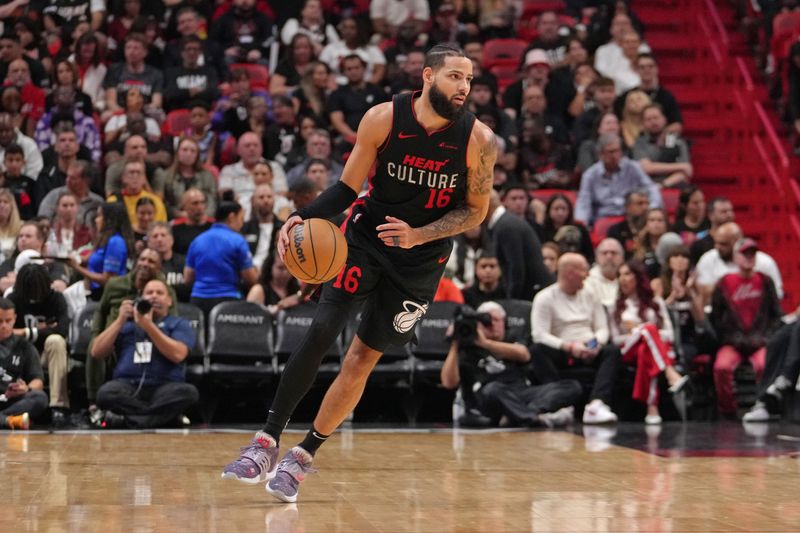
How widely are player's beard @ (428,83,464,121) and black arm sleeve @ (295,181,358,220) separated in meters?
0.50

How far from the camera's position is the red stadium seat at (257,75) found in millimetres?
13609

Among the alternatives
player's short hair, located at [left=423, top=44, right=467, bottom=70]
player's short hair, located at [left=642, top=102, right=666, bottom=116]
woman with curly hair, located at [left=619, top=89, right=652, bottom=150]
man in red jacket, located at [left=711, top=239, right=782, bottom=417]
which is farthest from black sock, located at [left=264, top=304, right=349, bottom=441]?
woman with curly hair, located at [left=619, top=89, right=652, bottom=150]

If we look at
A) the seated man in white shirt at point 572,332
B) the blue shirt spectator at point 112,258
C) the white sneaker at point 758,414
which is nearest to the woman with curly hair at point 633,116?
the seated man in white shirt at point 572,332

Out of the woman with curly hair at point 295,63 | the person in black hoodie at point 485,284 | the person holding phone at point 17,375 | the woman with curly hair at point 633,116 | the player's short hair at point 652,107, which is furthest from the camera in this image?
the woman with curly hair at point 295,63

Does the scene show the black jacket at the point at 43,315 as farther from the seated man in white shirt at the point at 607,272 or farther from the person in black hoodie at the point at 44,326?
the seated man in white shirt at the point at 607,272

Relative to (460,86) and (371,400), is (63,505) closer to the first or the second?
(460,86)

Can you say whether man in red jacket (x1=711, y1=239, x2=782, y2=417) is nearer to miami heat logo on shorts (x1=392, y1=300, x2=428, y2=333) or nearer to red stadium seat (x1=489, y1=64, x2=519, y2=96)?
red stadium seat (x1=489, y1=64, x2=519, y2=96)

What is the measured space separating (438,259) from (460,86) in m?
0.76

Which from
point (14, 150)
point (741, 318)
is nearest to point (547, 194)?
point (741, 318)

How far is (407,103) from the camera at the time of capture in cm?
529

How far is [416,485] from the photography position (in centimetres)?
576

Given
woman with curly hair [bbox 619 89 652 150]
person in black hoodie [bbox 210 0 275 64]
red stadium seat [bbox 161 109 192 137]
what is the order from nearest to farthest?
red stadium seat [bbox 161 109 192 137]
woman with curly hair [bbox 619 89 652 150]
person in black hoodie [bbox 210 0 275 64]

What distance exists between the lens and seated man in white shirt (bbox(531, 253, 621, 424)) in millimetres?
9672

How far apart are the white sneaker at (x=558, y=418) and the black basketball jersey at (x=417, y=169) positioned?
4161 mm
